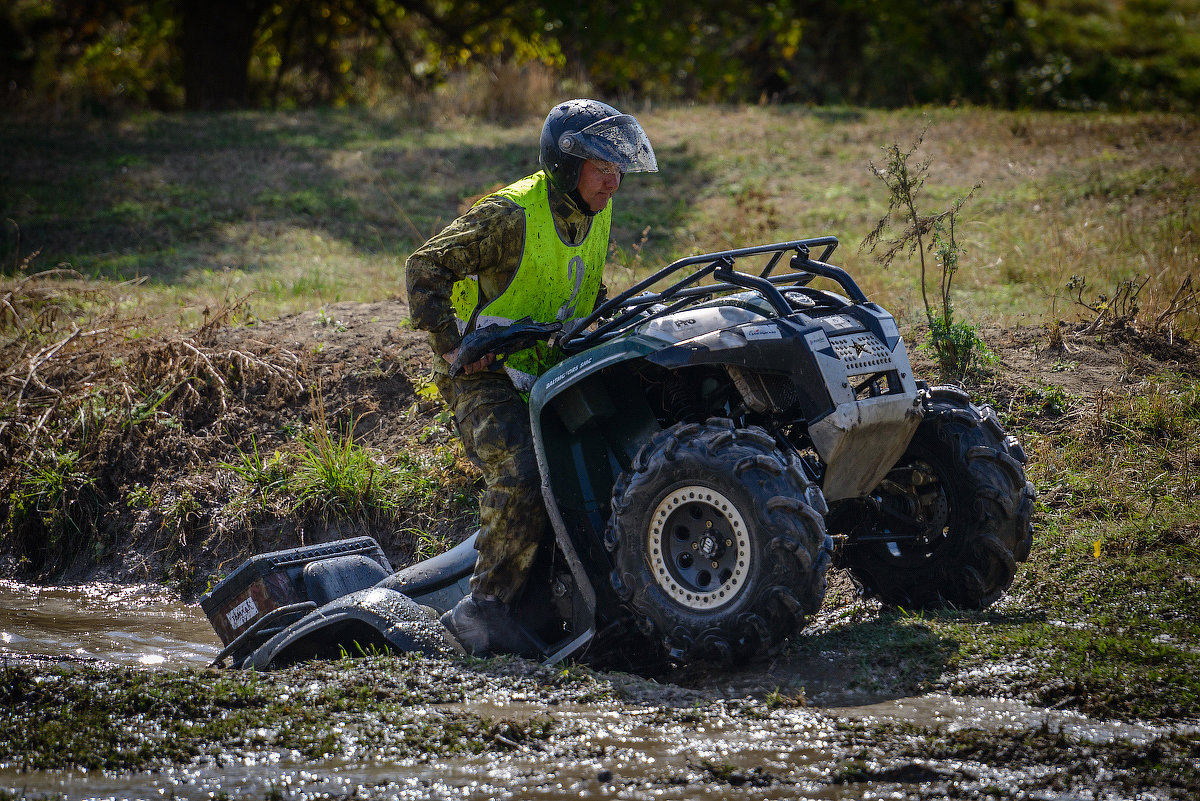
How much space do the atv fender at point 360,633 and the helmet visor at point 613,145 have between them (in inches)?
83.6

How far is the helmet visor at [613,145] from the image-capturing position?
15.4 feet

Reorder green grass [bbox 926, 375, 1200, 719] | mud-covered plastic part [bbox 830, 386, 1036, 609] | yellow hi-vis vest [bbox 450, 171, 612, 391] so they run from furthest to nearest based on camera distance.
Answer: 1. yellow hi-vis vest [bbox 450, 171, 612, 391]
2. mud-covered plastic part [bbox 830, 386, 1036, 609]
3. green grass [bbox 926, 375, 1200, 719]

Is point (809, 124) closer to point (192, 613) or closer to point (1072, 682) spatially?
point (192, 613)

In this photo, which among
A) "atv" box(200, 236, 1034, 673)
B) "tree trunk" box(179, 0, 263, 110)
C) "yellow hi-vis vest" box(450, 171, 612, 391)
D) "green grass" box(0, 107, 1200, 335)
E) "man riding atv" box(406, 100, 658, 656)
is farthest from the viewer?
"tree trunk" box(179, 0, 263, 110)

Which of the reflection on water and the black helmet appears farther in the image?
the reflection on water

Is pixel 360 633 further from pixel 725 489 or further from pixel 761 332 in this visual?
pixel 761 332

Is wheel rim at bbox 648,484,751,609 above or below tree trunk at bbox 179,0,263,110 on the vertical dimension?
below

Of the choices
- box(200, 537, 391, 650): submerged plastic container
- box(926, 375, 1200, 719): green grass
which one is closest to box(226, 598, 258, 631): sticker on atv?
box(200, 537, 391, 650): submerged plastic container

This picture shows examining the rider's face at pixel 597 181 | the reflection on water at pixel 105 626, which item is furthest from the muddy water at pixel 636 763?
the reflection on water at pixel 105 626

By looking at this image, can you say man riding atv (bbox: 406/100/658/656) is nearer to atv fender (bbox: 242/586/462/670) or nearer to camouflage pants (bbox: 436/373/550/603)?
camouflage pants (bbox: 436/373/550/603)

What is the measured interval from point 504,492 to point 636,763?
1612 millimetres

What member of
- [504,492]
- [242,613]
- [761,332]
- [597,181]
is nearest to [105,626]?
[242,613]

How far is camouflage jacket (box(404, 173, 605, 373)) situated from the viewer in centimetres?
478

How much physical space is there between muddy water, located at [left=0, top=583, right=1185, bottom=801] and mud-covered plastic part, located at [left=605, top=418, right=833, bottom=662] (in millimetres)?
289
